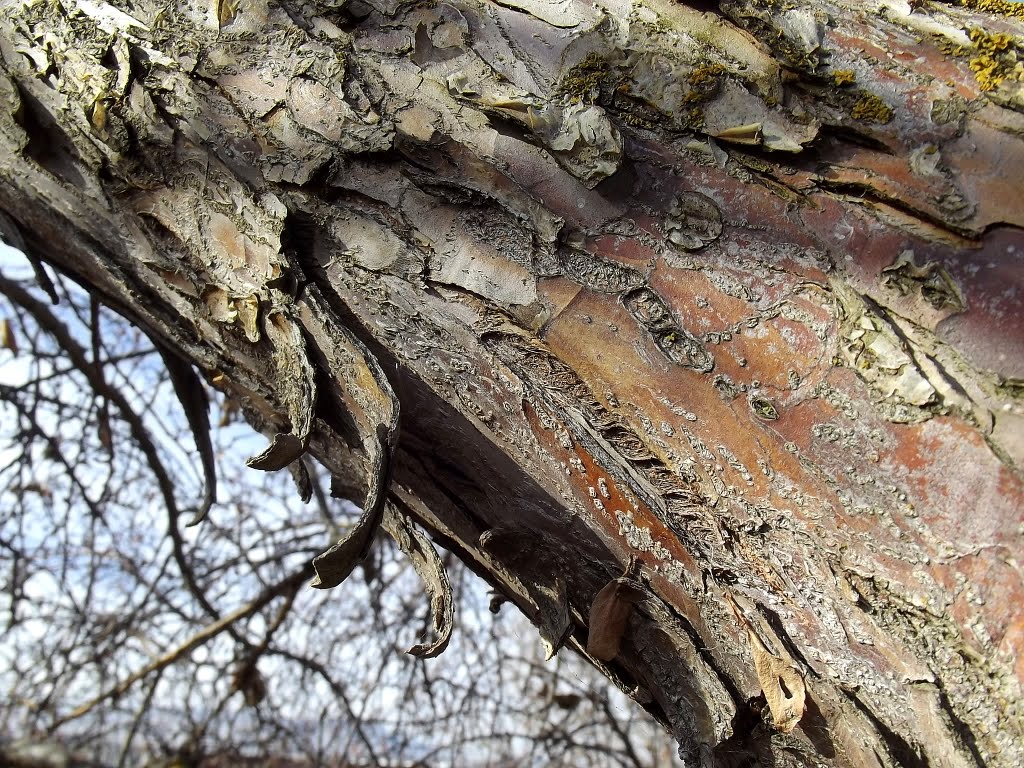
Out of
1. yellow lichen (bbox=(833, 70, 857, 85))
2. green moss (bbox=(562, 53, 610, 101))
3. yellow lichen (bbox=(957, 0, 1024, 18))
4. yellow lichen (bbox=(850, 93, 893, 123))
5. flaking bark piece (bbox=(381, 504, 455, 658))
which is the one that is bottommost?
flaking bark piece (bbox=(381, 504, 455, 658))

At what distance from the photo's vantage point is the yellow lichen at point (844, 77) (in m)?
0.71

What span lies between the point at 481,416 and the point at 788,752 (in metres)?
0.47

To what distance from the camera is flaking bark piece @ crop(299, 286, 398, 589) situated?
79cm

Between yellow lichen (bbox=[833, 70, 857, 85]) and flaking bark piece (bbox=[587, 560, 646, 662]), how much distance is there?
50 centimetres

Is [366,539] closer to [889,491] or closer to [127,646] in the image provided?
[889,491]

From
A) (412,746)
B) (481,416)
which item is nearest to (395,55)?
(481,416)

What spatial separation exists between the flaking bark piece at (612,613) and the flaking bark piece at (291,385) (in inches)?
14.6

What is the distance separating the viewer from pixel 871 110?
70 cm

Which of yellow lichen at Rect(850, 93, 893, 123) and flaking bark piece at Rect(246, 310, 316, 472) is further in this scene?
flaking bark piece at Rect(246, 310, 316, 472)

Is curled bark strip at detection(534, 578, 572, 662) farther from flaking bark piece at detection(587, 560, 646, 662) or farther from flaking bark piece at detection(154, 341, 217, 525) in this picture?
flaking bark piece at detection(154, 341, 217, 525)

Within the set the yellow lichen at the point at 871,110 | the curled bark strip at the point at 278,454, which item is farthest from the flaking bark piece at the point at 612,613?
the yellow lichen at the point at 871,110

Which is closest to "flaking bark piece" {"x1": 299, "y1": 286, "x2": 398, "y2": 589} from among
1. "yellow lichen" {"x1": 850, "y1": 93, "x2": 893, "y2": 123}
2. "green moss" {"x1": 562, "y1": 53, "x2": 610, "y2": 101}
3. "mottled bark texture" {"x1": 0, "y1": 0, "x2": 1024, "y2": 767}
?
"mottled bark texture" {"x1": 0, "y1": 0, "x2": 1024, "y2": 767}

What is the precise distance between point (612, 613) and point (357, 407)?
1.17 ft

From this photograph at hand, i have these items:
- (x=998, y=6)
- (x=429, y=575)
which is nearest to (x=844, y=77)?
(x=998, y=6)
